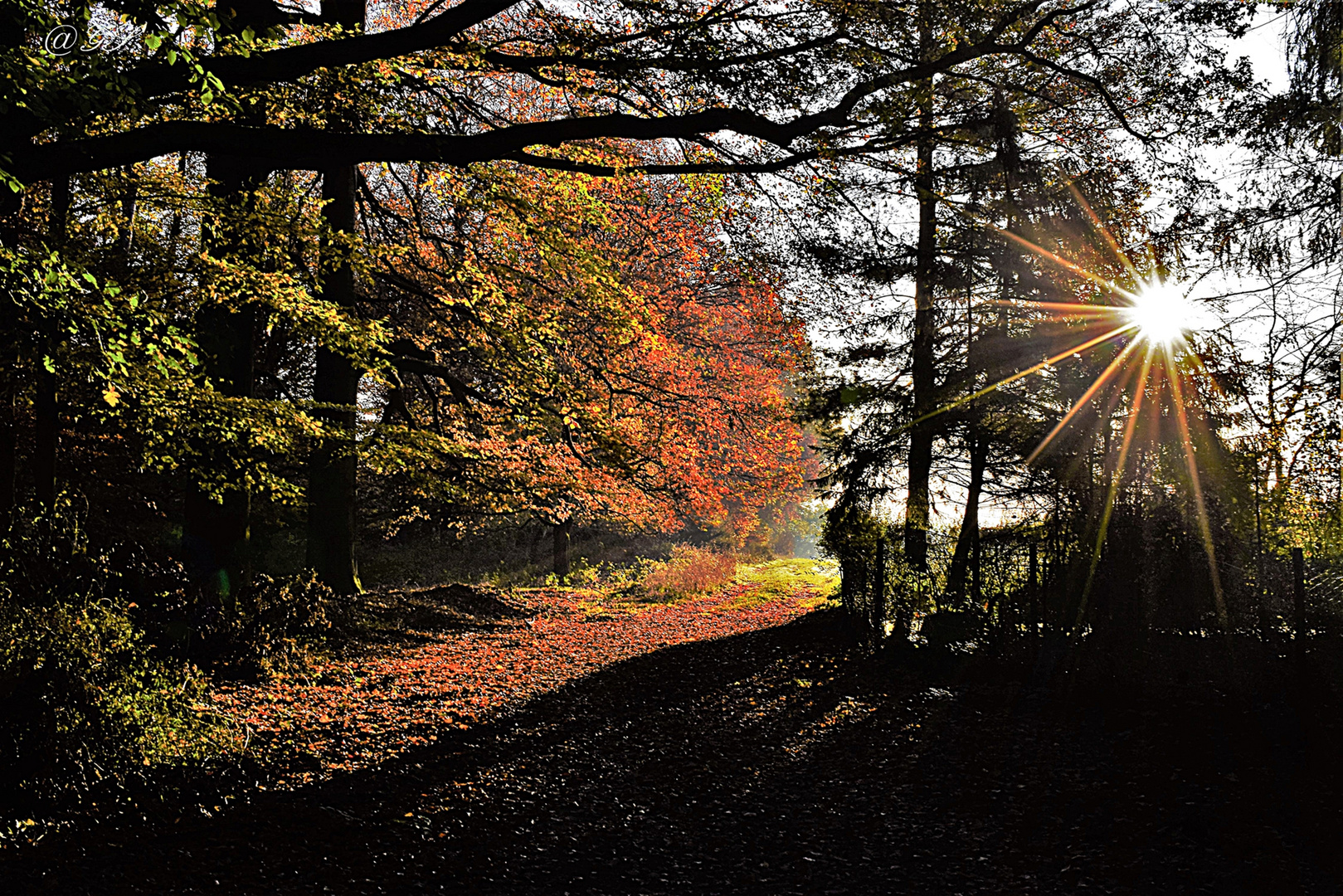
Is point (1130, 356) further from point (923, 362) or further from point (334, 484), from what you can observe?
point (334, 484)

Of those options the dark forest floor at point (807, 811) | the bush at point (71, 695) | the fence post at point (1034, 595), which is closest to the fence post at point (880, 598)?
the fence post at point (1034, 595)

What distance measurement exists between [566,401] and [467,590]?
5.14 meters

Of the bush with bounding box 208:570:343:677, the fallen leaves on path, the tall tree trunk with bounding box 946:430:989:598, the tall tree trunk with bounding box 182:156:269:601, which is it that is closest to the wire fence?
the tall tree trunk with bounding box 946:430:989:598

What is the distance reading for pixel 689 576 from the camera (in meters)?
20.3

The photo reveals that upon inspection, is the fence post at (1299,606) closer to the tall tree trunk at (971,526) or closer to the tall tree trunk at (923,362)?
the tall tree trunk at (971,526)

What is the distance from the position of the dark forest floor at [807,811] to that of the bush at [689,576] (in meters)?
11.5

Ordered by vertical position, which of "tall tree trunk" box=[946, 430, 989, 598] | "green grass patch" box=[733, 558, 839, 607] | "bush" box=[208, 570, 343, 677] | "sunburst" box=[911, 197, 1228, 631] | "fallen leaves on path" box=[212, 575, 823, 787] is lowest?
"green grass patch" box=[733, 558, 839, 607]

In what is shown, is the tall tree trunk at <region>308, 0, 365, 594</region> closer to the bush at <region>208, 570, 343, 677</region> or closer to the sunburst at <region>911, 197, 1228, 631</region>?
the bush at <region>208, 570, 343, 677</region>

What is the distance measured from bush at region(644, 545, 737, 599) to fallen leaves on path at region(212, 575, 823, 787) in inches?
148

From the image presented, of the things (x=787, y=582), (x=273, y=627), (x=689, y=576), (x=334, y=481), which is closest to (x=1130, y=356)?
(x=273, y=627)

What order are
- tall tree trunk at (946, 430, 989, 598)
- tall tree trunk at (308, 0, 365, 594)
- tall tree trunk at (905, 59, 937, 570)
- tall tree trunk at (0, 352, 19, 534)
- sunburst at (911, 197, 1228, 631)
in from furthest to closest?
tall tree trunk at (905, 59, 937, 570)
tall tree trunk at (308, 0, 365, 594)
tall tree trunk at (946, 430, 989, 598)
tall tree trunk at (0, 352, 19, 534)
sunburst at (911, 197, 1228, 631)

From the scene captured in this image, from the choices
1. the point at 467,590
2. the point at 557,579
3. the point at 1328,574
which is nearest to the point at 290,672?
the point at 467,590

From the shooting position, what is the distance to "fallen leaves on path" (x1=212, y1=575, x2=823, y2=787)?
6199mm

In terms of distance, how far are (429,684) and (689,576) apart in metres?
12.2
